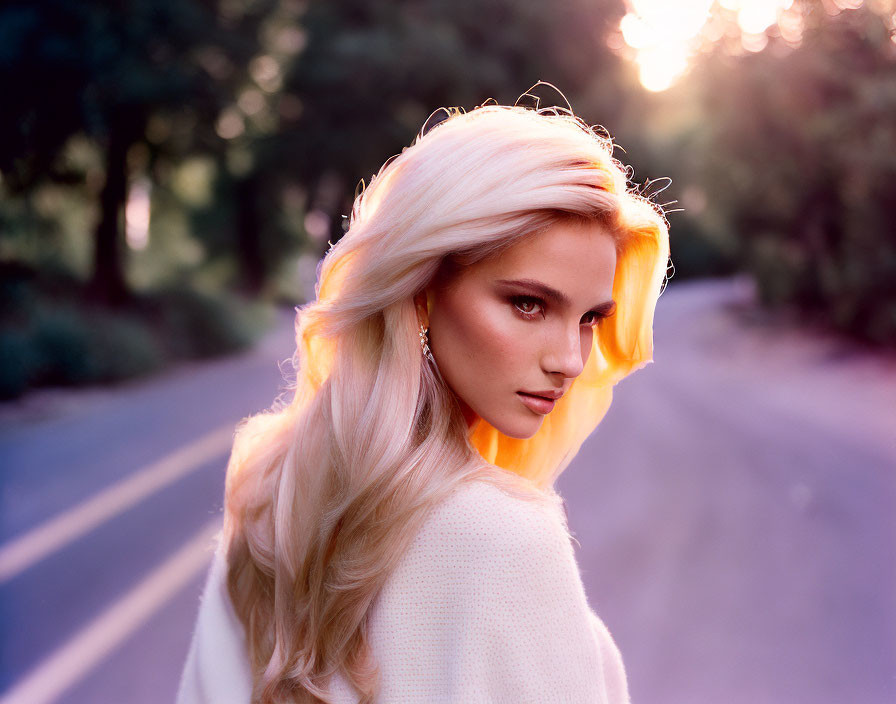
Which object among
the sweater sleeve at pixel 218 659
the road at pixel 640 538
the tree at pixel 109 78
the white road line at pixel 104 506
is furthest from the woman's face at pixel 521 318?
the tree at pixel 109 78

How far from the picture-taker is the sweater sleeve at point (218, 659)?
1534mm

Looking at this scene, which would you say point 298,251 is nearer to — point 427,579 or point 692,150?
point 692,150

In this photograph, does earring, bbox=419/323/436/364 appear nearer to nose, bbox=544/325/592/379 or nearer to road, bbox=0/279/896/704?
nose, bbox=544/325/592/379

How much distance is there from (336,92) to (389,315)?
52.4 feet

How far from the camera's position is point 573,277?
148cm

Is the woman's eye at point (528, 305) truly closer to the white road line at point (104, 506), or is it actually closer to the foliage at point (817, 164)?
the white road line at point (104, 506)

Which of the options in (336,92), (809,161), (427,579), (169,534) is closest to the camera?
(427,579)

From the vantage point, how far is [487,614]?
48.8 inches

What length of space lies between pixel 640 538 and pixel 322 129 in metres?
13.2

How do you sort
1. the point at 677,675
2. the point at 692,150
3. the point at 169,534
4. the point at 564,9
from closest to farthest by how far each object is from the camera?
the point at 677,675
the point at 169,534
the point at 564,9
the point at 692,150

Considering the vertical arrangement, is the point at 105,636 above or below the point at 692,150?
below

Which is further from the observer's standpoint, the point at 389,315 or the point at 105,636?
the point at 105,636

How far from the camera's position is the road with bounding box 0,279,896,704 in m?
4.78

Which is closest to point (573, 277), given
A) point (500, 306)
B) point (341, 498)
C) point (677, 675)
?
point (500, 306)
